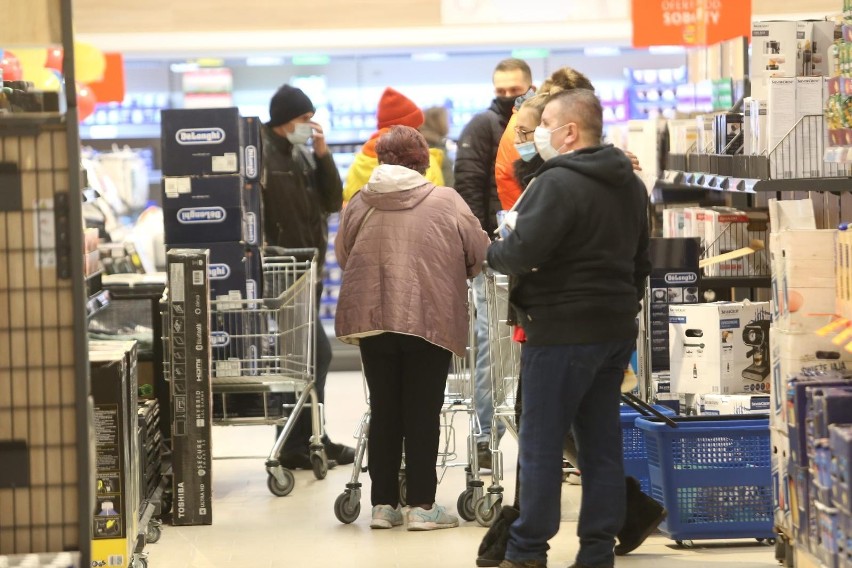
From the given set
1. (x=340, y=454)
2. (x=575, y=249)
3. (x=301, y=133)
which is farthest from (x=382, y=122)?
(x=575, y=249)

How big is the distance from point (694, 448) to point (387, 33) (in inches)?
257

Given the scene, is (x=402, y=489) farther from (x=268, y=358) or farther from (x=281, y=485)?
(x=268, y=358)

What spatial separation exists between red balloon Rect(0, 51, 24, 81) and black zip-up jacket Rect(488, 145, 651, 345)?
2.54m

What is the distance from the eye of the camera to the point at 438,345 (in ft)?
17.6

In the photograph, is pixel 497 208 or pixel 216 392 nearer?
pixel 216 392

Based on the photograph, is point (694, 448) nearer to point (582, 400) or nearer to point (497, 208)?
point (582, 400)

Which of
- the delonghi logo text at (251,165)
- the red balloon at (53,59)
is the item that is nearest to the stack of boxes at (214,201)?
the delonghi logo text at (251,165)

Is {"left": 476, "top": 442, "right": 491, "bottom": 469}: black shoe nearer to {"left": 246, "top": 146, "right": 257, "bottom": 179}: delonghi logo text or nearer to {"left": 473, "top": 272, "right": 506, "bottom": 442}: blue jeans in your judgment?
{"left": 473, "top": 272, "right": 506, "bottom": 442}: blue jeans

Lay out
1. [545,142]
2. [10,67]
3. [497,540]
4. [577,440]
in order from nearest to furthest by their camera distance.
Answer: [545,142] → [577,440] → [497,540] → [10,67]

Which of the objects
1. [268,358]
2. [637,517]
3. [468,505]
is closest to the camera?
[637,517]

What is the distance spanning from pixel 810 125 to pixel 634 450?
159 cm

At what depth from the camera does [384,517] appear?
557cm

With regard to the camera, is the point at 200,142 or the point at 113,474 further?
the point at 200,142

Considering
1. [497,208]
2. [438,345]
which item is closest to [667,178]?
[497,208]
